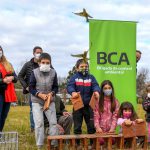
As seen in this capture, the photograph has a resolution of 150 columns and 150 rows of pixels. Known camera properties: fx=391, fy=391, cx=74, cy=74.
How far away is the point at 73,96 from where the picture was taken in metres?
6.61

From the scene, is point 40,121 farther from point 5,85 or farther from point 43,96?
point 5,85

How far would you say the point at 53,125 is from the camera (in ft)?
21.5

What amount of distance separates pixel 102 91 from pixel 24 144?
1.70 meters

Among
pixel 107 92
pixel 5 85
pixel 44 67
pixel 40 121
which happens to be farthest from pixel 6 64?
pixel 107 92

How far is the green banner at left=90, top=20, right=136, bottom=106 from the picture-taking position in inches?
291

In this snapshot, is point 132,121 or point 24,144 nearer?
point 132,121

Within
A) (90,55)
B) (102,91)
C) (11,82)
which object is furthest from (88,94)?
(11,82)

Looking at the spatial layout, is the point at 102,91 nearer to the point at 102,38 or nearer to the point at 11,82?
the point at 102,38

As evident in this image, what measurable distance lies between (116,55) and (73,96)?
1407mm

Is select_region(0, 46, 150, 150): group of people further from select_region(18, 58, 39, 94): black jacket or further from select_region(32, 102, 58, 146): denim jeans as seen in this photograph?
select_region(18, 58, 39, 94): black jacket

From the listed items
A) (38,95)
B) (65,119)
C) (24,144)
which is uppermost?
(38,95)

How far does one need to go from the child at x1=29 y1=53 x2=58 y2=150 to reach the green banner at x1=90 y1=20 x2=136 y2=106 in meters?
1.07

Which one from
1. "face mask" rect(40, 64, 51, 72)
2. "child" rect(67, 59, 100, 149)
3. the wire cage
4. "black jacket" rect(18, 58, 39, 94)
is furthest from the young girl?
"black jacket" rect(18, 58, 39, 94)

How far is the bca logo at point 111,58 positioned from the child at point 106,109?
1.69 feet
